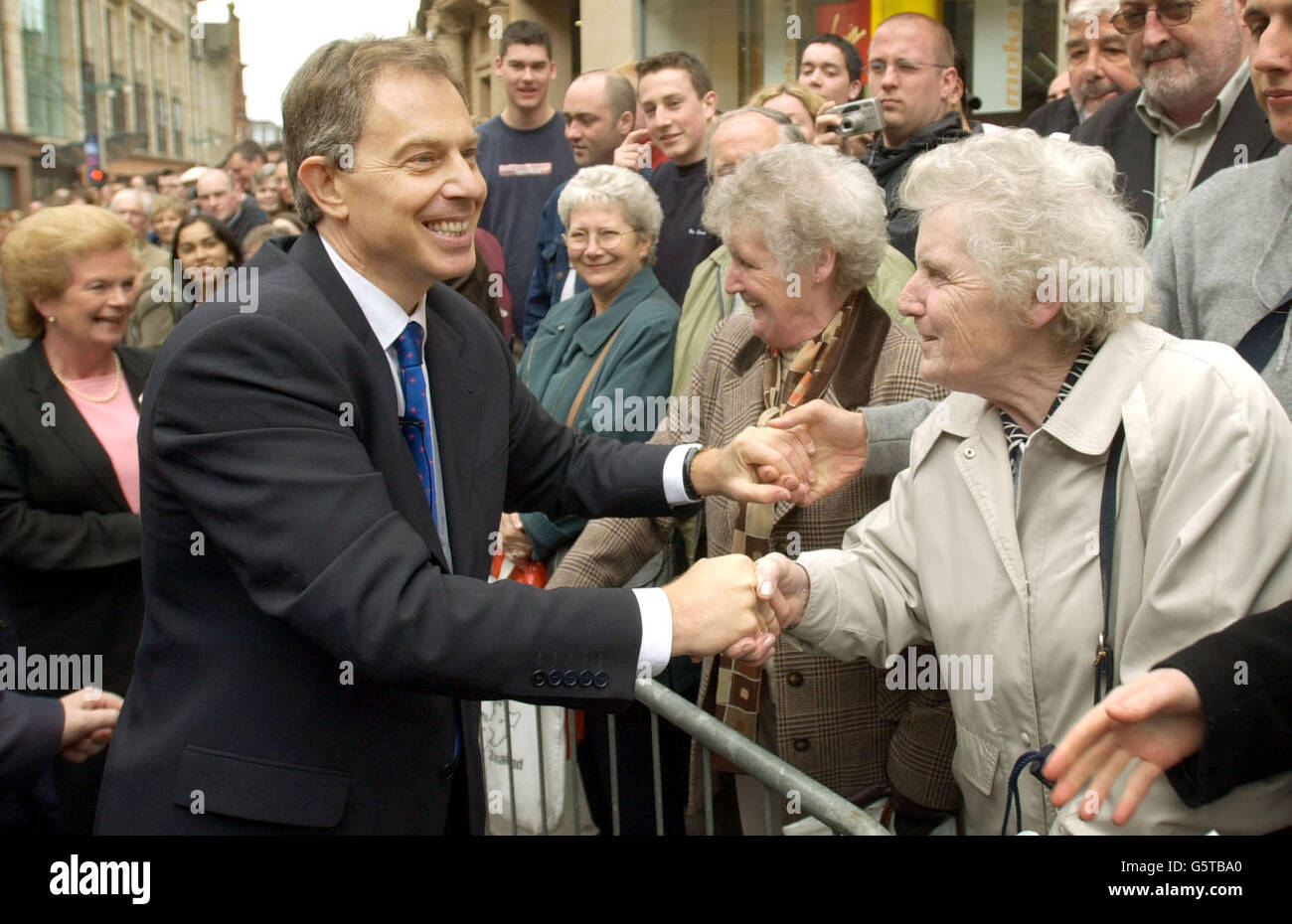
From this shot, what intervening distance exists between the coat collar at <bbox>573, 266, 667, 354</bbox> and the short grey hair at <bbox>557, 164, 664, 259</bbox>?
258mm

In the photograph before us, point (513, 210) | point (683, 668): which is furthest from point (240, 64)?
point (683, 668)

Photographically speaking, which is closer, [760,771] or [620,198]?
[760,771]

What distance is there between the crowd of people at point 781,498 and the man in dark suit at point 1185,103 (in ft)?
0.04

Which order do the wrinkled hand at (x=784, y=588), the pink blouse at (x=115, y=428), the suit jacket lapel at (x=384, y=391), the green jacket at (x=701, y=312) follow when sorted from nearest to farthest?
1. the suit jacket lapel at (x=384, y=391)
2. the wrinkled hand at (x=784, y=588)
3. the pink blouse at (x=115, y=428)
4. the green jacket at (x=701, y=312)

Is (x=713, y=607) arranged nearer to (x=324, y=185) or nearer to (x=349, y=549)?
(x=349, y=549)

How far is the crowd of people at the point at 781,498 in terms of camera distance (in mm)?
2115

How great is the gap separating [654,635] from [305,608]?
61cm

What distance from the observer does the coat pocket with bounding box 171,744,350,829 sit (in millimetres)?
2205

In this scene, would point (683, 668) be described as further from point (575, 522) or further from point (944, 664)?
point (944, 664)

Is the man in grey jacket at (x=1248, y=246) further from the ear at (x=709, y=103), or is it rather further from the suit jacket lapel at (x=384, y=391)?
the ear at (x=709, y=103)

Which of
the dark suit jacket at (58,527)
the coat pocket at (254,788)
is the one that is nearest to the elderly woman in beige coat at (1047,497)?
the coat pocket at (254,788)

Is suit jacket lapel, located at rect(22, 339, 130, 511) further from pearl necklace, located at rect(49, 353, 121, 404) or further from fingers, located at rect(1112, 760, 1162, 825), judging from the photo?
fingers, located at rect(1112, 760, 1162, 825)

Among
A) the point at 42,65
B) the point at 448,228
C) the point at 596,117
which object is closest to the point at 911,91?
the point at 596,117

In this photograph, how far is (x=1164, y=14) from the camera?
12.8ft
